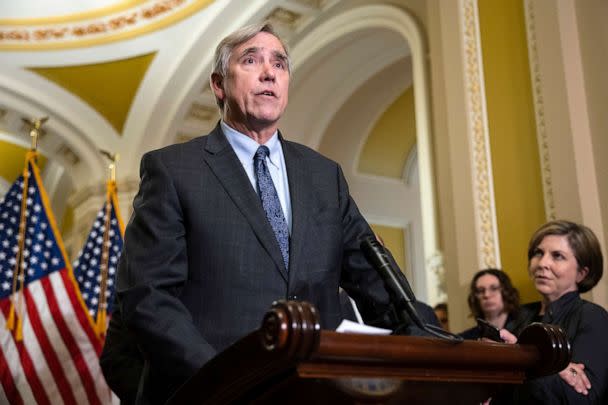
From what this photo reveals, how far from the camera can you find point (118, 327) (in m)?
2.22

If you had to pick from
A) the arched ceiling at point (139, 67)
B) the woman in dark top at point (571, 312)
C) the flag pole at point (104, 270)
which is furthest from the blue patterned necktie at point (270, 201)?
the arched ceiling at point (139, 67)

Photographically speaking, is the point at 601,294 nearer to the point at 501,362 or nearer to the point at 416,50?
the point at 501,362

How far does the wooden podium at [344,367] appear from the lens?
106cm

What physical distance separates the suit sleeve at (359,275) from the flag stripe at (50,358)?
325 cm

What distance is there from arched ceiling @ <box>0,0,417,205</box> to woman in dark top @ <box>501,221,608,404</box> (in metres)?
4.77

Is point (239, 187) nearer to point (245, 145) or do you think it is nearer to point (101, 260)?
point (245, 145)

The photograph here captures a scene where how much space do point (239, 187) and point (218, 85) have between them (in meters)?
0.32

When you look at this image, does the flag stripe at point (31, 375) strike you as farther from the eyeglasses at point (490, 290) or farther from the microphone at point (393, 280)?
the microphone at point (393, 280)

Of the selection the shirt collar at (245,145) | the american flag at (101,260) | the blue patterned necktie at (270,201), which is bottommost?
the blue patterned necktie at (270,201)

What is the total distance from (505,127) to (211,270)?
10.0 ft

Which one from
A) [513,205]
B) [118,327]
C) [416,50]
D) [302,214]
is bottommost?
[118,327]

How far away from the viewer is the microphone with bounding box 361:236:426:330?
1.36m

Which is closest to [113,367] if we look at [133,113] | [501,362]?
[501,362]

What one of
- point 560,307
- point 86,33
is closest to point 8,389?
point 560,307
